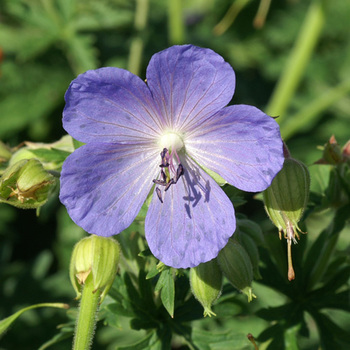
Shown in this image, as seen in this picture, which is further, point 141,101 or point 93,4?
point 93,4

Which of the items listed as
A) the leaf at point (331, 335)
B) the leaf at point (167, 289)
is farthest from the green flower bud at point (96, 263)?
the leaf at point (331, 335)

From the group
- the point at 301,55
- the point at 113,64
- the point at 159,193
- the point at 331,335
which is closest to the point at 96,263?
the point at 159,193

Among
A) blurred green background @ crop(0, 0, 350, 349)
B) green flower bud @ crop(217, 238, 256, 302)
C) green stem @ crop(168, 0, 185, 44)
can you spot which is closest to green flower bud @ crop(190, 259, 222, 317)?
green flower bud @ crop(217, 238, 256, 302)

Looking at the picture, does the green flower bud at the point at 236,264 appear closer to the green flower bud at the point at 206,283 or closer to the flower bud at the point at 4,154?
the green flower bud at the point at 206,283

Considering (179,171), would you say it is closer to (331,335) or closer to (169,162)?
(169,162)

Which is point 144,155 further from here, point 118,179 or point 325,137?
point 325,137

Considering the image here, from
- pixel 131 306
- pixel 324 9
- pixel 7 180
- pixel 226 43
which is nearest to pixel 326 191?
pixel 131 306

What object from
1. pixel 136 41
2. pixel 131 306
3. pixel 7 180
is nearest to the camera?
pixel 7 180
